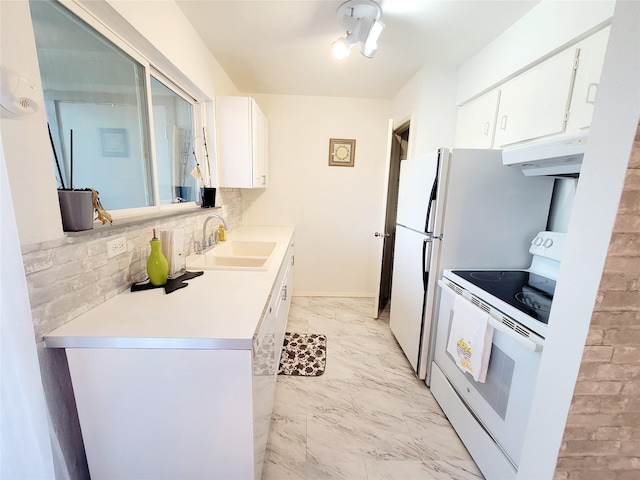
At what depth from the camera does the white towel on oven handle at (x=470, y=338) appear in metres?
1.31

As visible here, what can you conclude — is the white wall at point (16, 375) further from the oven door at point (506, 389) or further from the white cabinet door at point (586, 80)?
the white cabinet door at point (586, 80)

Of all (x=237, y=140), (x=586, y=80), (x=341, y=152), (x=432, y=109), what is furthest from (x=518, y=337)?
(x=341, y=152)

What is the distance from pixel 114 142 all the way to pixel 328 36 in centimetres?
160

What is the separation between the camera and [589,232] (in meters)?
0.79

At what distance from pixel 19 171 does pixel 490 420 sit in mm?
2112

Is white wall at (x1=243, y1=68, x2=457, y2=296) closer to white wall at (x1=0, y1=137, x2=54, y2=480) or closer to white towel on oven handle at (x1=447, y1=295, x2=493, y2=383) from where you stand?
white towel on oven handle at (x1=447, y1=295, x2=493, y2=383)

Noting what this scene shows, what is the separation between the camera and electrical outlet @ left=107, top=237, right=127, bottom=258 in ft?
3.76

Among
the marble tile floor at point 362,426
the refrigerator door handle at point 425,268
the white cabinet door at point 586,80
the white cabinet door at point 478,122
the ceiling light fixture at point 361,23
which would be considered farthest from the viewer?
the white cabinet door at point 478,122

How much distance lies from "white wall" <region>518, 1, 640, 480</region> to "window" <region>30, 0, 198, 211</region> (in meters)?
1.84

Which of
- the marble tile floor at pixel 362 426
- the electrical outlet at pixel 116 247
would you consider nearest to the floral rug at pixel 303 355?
the marble tile floor at pixel 362 426

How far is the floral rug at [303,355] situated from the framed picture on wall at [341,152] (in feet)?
6.77

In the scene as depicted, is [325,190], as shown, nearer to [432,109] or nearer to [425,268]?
[432,109]

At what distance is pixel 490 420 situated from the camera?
1.30 metres

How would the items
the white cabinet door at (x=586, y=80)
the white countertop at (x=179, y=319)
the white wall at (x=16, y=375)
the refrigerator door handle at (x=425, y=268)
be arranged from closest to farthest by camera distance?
the white wall at (x=16, y=375) < the white countertop at (x=179, y=319) < the white cabinet door at (x=586, y=80) < the refrigerator door handle at (x=425, y=268)
